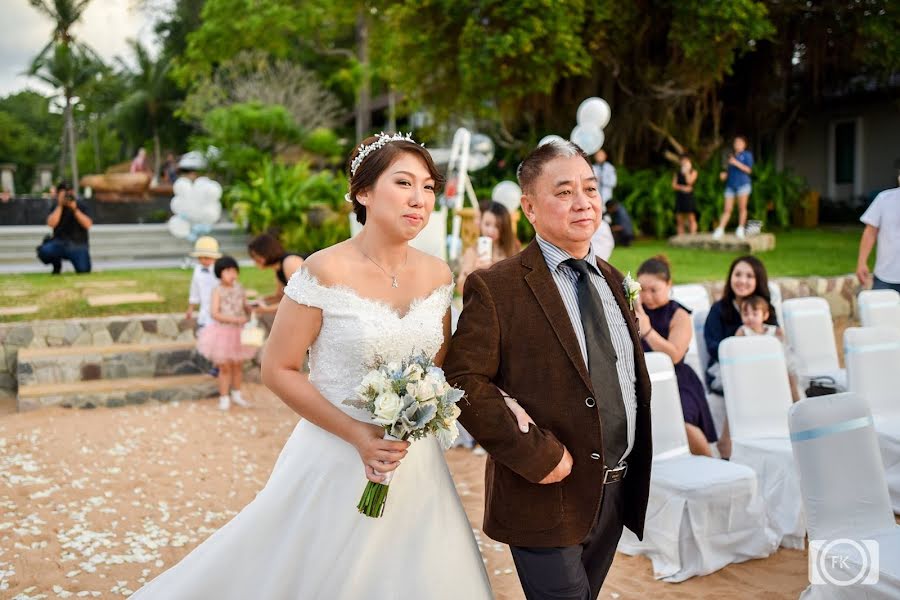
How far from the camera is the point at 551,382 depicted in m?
2.42

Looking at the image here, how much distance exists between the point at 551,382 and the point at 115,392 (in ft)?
22.6

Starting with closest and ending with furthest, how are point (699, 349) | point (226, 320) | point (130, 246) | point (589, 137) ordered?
point (699, 349)
point (226, 320)
point (589, 137)
point (130, 246)

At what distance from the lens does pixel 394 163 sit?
257 centimetres

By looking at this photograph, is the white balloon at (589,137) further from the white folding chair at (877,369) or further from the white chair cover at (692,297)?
the white folding chair at (877,369)

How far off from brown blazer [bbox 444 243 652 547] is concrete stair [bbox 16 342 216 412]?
21.7ft

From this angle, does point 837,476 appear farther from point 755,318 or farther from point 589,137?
point 589,137

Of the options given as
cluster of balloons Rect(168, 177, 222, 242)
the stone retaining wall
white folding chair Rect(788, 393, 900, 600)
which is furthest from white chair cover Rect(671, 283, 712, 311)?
cluster of balloons Rect(168, 177, 222, 242)

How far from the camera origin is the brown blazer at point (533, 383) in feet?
7.92

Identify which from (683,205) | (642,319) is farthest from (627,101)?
(642,319)

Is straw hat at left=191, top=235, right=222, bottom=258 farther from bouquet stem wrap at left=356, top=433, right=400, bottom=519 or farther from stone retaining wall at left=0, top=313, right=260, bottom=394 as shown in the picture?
bouquet stem wrap at left=356, top=433, right=400, bottom=519

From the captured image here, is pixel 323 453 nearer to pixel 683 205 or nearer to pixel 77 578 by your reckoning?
pixel 77 578

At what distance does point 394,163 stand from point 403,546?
1197mm

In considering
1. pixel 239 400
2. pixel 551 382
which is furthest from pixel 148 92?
pixel 551 382

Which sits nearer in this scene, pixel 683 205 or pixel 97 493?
pixel 97 493
